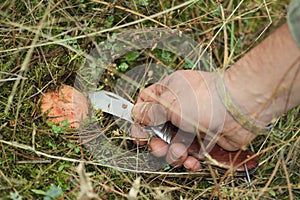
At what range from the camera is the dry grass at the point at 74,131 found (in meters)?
1.69

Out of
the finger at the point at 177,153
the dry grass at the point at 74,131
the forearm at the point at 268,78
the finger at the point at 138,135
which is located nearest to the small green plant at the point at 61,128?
the dry grass at the point at 74,131

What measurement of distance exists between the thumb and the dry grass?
0.15 m

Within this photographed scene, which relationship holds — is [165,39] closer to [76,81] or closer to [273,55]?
[76,81]

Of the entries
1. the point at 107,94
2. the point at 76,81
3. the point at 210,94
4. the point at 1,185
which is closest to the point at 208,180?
the point at 210,94

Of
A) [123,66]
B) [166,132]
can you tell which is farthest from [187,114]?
[123,66]

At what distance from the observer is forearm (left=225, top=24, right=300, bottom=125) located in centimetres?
145

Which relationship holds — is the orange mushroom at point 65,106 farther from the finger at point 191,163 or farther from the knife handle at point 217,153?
the finger at point 191,163

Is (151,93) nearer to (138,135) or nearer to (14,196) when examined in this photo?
(138,135)

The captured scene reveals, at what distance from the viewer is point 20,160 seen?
1727mm

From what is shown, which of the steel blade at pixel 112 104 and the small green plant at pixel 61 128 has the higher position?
the steel blade at pixel 112 104

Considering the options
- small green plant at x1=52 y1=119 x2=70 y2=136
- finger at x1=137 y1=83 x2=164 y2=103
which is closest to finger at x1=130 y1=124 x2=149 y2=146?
finger at x1=137 y1=83 x2=164 y2=103

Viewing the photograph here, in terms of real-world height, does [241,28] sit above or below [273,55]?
below

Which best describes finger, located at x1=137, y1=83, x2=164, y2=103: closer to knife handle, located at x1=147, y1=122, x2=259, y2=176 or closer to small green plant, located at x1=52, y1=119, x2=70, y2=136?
knife handle, located at x1=147, y1=122, x2=259, y2=176

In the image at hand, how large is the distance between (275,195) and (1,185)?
1.00 m
